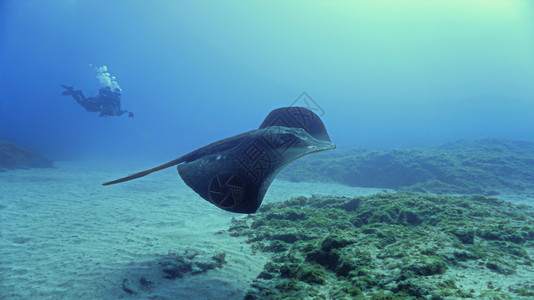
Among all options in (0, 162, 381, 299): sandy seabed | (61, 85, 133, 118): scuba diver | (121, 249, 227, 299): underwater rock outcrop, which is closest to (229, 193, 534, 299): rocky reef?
(0, 162, 381, 299): sandy seabed

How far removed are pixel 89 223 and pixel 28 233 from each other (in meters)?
1.29

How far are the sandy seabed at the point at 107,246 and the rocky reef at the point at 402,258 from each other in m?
0.65

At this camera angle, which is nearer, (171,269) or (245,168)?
(245,168)

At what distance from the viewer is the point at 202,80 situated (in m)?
167

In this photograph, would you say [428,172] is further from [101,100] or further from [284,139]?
[101,100]

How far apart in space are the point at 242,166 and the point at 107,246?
157 inches

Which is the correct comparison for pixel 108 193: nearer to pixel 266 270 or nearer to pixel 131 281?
pixel 131 281

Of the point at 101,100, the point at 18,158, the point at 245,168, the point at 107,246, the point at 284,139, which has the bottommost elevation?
the point at 107,246

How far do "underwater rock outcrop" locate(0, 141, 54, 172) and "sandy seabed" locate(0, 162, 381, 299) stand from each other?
1116cm

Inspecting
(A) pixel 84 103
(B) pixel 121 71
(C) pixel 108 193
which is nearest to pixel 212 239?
(C) pixel 108 193

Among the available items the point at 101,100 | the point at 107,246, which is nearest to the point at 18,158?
the point at 101,100

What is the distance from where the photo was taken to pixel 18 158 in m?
19.0

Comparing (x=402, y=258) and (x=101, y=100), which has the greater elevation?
(x=101, y=100)

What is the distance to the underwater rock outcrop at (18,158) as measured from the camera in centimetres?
1806
